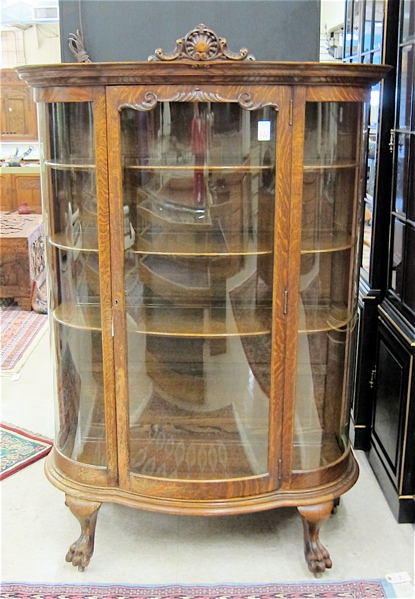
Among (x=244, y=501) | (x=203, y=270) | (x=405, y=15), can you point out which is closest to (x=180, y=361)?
(x=203, y=270)

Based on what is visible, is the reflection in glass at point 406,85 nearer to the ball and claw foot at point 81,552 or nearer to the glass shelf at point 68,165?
the glass shelf at point 68,165

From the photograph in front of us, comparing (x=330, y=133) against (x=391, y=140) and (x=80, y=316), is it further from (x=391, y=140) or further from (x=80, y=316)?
(x=80, y=316)

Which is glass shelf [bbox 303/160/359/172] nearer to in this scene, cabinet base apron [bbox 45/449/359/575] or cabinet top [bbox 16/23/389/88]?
cabinet top [bbox 16/23/389/88]

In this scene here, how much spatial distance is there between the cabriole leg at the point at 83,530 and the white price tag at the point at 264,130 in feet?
4.10

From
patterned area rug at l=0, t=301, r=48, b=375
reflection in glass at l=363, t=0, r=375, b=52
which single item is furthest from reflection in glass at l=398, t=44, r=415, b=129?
patterned area rug at l=0, t=301, r=48, b=375

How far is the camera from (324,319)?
2.10 m

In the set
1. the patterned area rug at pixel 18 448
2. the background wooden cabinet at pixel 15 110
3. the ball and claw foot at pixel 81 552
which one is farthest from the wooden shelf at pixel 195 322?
the background wooden cabinet at pixel 15 110

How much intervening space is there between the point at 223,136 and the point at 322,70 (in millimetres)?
328

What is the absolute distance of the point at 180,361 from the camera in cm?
215

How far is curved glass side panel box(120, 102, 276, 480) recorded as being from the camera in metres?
1.93

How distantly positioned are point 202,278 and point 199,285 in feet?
0.09

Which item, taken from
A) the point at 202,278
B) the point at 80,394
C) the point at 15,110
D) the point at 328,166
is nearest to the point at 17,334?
the point at 80,394

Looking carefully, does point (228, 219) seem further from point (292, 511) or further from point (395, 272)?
point (292, 511)

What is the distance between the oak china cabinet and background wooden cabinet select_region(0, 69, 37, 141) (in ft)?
21.2
